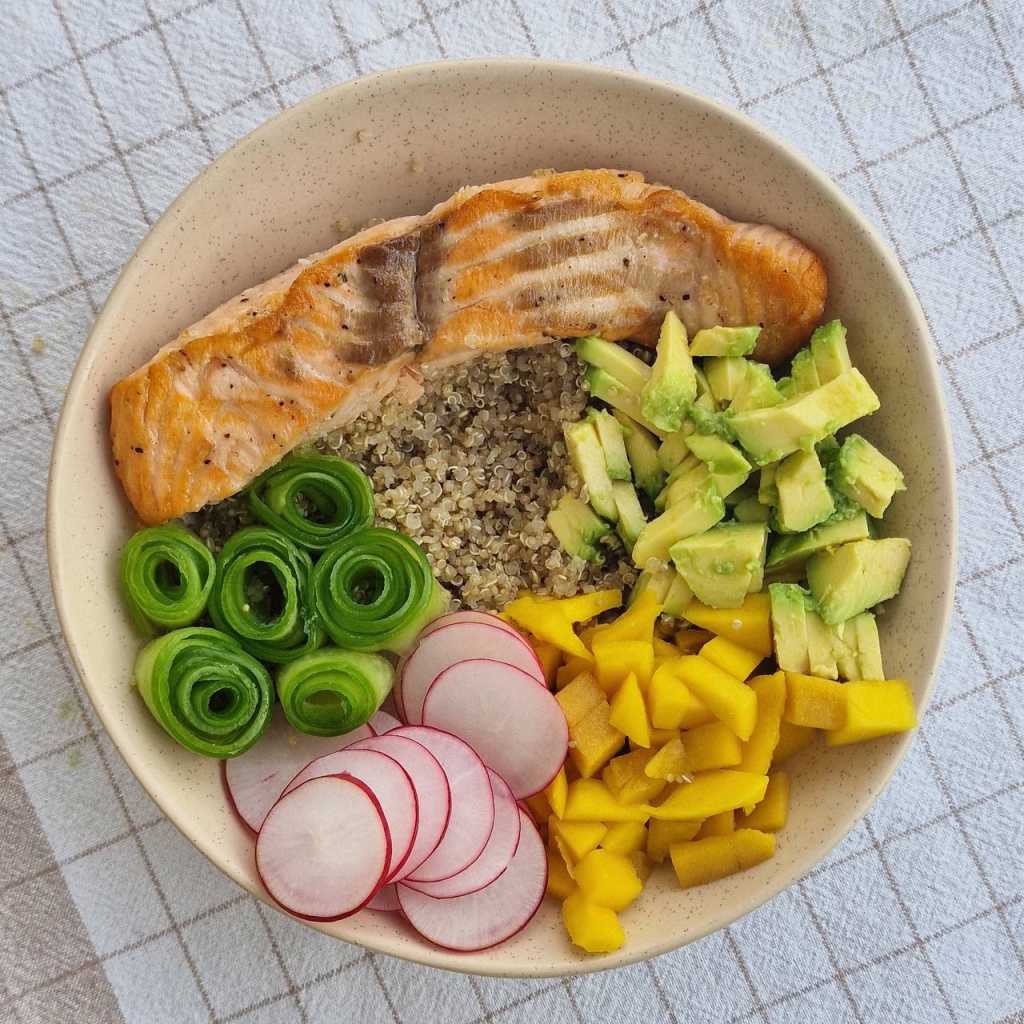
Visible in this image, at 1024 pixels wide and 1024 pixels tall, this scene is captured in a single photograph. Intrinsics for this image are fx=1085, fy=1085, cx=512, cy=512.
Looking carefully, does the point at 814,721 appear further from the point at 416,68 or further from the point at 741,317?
the point at 416,68

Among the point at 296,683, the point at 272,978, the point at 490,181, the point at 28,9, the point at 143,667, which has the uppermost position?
the point at 28,9

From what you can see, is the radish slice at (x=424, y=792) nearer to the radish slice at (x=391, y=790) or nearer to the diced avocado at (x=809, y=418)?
the radish slice at (x=391, y=790)

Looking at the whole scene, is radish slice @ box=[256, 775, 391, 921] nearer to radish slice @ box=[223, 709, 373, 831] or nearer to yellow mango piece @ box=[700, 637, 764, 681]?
radish slice @ box=[223, 709, 373, 831]

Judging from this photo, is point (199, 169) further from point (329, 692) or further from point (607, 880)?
point (607, 880)

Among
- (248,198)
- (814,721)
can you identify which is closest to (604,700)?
(814,721)

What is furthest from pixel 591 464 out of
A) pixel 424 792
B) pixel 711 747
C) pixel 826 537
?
pixel 424 792

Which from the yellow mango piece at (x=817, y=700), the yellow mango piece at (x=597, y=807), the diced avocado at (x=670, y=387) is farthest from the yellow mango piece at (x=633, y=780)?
the diced avocado at (x=670, y=387)
